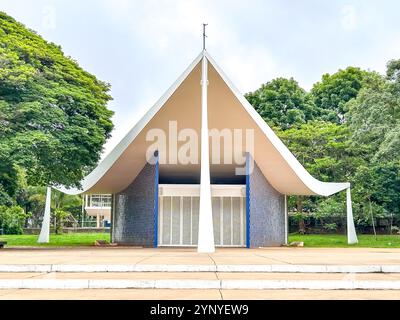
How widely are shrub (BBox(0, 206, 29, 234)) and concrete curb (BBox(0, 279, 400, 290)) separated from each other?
A: 31726 mm

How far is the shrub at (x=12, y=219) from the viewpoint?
3789 cm

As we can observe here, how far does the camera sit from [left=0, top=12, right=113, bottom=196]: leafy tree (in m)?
15.0

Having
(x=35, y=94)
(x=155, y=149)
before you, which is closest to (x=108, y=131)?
(x=155, y=149)

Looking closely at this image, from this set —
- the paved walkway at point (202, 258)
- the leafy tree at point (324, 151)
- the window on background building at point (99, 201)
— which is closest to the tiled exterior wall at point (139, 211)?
the paved walkway at point (202, 258)

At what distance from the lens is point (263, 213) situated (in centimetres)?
2108

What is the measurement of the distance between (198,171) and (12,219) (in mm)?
23140

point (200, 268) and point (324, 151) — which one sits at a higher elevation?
point (324, 151)

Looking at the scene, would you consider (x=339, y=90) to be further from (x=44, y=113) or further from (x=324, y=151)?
(x=44, y=113)

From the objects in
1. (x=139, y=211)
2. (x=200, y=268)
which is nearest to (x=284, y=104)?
(x=139, y=211)

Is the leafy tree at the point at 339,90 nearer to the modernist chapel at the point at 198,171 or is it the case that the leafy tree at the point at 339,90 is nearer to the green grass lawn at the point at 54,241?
the modernist chapel at the point at 198,171

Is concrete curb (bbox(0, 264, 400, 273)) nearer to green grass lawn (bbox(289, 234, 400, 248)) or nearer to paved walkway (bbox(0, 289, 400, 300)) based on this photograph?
paved walkway (bbox(0, 289, 400, 300))

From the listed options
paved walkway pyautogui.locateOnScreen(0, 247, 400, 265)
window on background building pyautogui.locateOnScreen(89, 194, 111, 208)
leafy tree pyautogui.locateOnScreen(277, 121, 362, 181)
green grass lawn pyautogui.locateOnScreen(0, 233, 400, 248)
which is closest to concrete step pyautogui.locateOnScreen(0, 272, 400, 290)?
paved walkway pyautogui.locateOnScreen(0, 247, 400, 265)

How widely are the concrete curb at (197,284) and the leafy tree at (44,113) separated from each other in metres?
8.78

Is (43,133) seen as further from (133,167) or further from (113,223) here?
(113,223)
